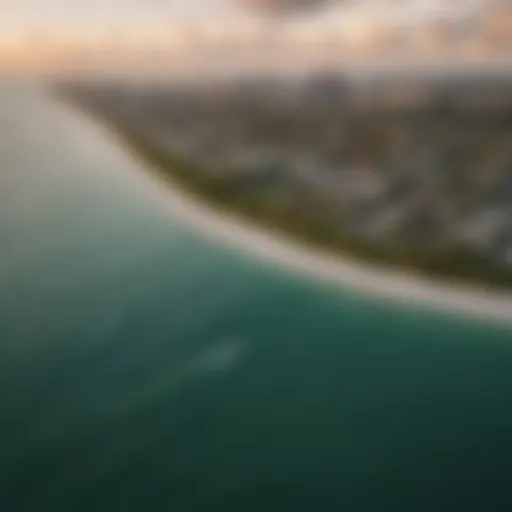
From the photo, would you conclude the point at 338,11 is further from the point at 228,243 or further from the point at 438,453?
the point at 438,453

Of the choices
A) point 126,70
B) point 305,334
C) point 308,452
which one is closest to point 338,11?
point 126,70

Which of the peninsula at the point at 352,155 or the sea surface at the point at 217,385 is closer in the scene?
the sea surface at the point at 217,385

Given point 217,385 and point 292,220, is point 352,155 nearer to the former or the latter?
point 292,220

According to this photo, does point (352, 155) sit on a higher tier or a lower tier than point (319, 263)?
higher

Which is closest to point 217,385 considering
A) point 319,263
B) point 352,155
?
point 319,263

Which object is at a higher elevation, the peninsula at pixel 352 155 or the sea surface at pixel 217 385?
the peninsula at pixel 352 155
